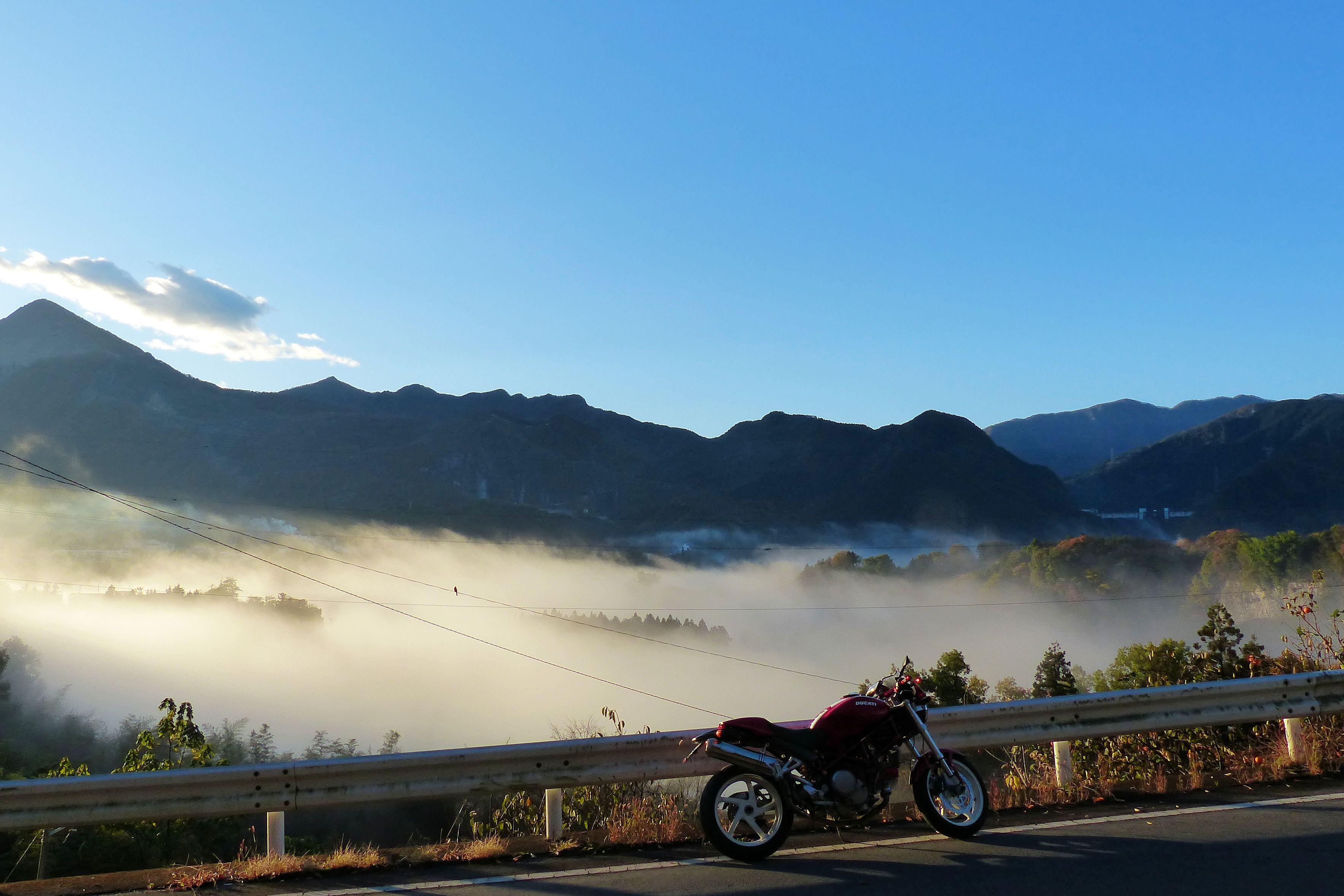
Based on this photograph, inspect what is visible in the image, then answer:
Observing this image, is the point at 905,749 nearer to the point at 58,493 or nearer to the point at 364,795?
the point at 364,795

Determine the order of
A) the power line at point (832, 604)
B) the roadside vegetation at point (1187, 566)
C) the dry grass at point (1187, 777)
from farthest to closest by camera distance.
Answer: the power line at point (832, 604) → the roadside vegetation at point (1187, 566) → the dry grass at point (1187, 777)

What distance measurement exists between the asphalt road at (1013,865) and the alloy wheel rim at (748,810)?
7.3 inches

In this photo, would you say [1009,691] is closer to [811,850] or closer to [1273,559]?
[1273,559]

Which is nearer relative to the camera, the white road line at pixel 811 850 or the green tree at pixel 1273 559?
the white road line at pixel 811 850

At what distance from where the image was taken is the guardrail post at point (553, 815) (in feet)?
21.2

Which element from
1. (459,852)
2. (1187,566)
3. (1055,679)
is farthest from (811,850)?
(1187,566)

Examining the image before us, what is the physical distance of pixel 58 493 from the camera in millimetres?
156500

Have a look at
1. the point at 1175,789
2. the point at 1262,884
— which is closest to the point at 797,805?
the point at 1262,884

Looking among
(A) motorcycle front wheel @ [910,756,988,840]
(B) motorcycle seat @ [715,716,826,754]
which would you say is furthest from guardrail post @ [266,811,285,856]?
(A) motorcycle front wheel @ [910,756,988,840]

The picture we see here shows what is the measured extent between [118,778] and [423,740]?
120m

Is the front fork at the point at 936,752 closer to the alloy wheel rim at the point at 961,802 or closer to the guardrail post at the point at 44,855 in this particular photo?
the alloy wheel rim at the point at 961,802

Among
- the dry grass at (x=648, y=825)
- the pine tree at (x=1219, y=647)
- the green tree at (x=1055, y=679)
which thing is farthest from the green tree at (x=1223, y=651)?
the green tree at (x=1055, y=679)

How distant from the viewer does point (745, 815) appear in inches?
233

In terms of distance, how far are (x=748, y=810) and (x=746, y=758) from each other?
317mm
